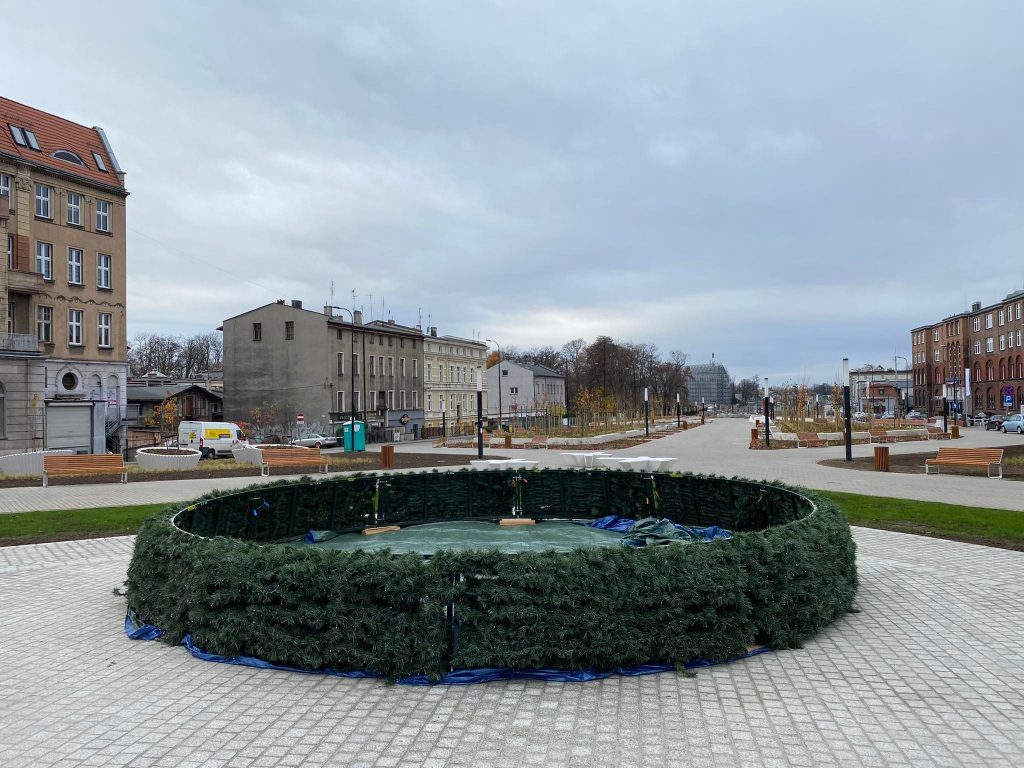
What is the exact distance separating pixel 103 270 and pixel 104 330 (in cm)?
326

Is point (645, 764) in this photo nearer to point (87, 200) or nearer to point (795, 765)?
point (795, 765)

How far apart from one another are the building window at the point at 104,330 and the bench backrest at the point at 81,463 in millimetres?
17968

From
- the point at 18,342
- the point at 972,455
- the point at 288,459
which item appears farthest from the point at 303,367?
A: the point at 972,455

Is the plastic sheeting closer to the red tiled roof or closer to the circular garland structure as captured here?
the circular garland structure

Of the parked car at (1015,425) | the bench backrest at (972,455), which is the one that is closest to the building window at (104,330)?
the bench backrest at (972,455)

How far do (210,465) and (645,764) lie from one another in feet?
83.9

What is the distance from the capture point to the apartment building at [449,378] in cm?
6750

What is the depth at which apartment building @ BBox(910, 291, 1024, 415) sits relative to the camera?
7750cm

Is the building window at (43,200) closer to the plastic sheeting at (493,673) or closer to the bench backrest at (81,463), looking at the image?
the bench backrest at (81,463)

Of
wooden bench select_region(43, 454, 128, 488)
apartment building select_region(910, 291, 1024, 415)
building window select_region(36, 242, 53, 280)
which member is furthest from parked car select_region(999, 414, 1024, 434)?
building window select_region(36, 242, 53, 280)

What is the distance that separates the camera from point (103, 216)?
38.2 metres

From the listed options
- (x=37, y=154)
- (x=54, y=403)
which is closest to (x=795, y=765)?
(x=54, y=403)

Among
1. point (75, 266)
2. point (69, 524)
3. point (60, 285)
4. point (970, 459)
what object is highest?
point (75, 266)

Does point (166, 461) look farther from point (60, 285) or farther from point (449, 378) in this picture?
point (449, 378)
